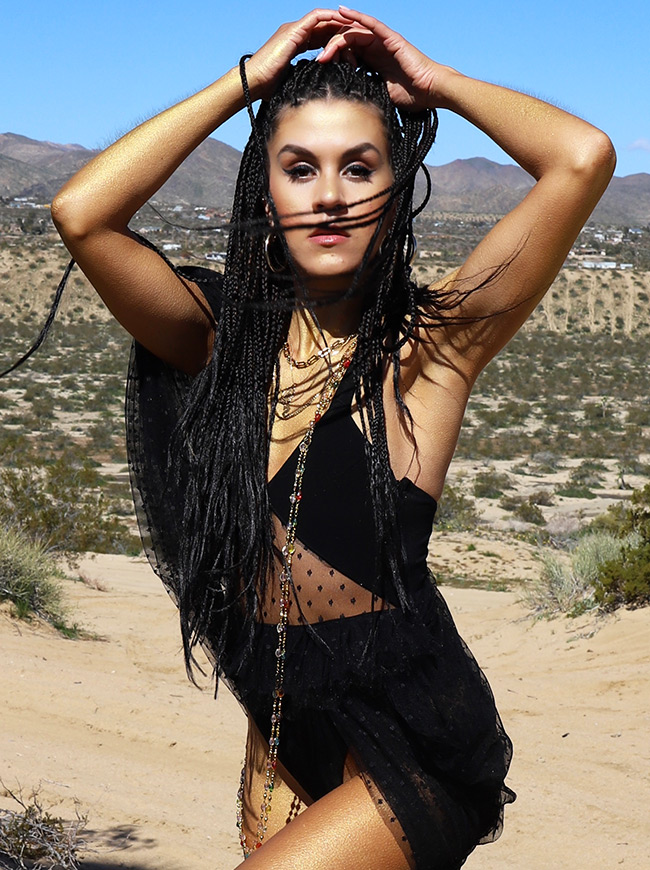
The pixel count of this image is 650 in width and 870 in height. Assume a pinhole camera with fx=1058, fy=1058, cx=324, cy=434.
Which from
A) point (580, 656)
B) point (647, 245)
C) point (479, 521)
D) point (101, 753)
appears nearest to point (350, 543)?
point (101, 753)

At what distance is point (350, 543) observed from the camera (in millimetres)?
1846

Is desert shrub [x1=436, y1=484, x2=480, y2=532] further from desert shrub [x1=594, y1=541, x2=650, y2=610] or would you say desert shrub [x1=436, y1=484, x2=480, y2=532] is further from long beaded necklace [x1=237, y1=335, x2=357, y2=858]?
long beaded necklace [x1=237, y1=335, x2=357, y2=858]

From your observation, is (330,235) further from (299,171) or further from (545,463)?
(545,463)

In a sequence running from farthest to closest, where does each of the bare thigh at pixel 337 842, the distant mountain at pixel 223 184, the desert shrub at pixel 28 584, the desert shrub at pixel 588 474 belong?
the distant mountain at pixel 223 184 → the desert shrub at pixel 588 474 → the desert shrub at pixel 28 584 → the bare thigh at pixel 337 842

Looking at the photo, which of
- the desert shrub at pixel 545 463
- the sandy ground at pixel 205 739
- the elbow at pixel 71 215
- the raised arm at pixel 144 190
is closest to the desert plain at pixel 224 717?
the sandy ground at pixel 205 739

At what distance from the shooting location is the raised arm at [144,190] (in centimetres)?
189

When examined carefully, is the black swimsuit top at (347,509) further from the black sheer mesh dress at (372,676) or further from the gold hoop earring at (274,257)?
the gold hoop earring at (274,257)

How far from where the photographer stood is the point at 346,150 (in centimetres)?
190

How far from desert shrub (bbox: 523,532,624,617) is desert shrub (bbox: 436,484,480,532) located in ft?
16.2

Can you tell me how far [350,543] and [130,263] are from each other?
65 cm

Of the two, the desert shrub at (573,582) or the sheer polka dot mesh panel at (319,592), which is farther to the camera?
the desert shrub at (573,582)

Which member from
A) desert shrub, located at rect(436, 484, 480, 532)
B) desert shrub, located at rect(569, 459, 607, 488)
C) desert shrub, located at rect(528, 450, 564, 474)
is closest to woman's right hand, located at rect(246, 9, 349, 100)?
desert shrub, located at rect(436, 484, 480, 532)

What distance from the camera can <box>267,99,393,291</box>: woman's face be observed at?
1870mm

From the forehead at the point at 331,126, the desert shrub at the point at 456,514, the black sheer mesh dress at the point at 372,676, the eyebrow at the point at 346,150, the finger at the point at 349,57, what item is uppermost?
the finger at the point at 349,57
